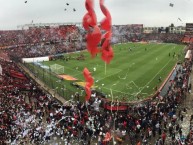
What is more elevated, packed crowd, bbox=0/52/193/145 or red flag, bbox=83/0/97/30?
red flag, bbox=83/0/97/30

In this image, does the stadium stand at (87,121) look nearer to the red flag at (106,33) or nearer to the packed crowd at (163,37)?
the red flag at (106,33)

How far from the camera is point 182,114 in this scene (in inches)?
833

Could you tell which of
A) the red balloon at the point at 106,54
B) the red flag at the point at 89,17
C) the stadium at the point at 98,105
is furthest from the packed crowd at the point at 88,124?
the red flag at the point at 89,17

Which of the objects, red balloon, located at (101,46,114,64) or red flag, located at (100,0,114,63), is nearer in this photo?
red flag, located at (100,0,114,63)

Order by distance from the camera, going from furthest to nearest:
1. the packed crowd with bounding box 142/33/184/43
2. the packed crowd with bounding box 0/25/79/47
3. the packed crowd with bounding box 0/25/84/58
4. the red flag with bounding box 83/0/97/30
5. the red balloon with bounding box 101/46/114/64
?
the packed crowd with bounding box 142/33/184/43 < the packed crowd with bounding box 0/25/79/47 < the packed crowd with bounding box 0/25/84/58 < the red balloon with bounding box 101/46/114/64 < the red flag with bounding box 83/0/97/30

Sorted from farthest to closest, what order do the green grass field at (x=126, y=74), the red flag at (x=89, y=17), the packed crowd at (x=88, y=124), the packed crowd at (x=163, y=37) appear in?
the packed crowd at (x=163, y=37) < the green grass field at (x=126, y=74) < the packed crowd at (x=88, y=124) < the red flag at (x=89, y=17)

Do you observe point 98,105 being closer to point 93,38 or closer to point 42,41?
point 93,38

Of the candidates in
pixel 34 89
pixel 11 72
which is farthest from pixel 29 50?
pixel 34 89

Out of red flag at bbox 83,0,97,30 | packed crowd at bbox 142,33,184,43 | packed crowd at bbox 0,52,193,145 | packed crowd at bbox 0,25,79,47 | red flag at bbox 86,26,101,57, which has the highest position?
red flag at bbox 83,0,97,30

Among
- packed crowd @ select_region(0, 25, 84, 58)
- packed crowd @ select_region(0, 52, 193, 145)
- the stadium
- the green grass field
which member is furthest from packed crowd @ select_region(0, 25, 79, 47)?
packed crowd @ select_region(0, 52, 193, 145)

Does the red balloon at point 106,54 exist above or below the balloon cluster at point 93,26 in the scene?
below

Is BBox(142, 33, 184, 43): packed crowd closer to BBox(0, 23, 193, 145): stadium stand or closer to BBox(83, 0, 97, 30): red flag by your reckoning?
BBox(0, 23, 193, 145): stadium stand

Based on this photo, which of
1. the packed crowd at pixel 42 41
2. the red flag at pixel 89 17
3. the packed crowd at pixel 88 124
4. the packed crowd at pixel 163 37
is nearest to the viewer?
the red flag at pixel 89 17

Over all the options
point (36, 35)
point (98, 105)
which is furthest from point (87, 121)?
point (36, 35)
